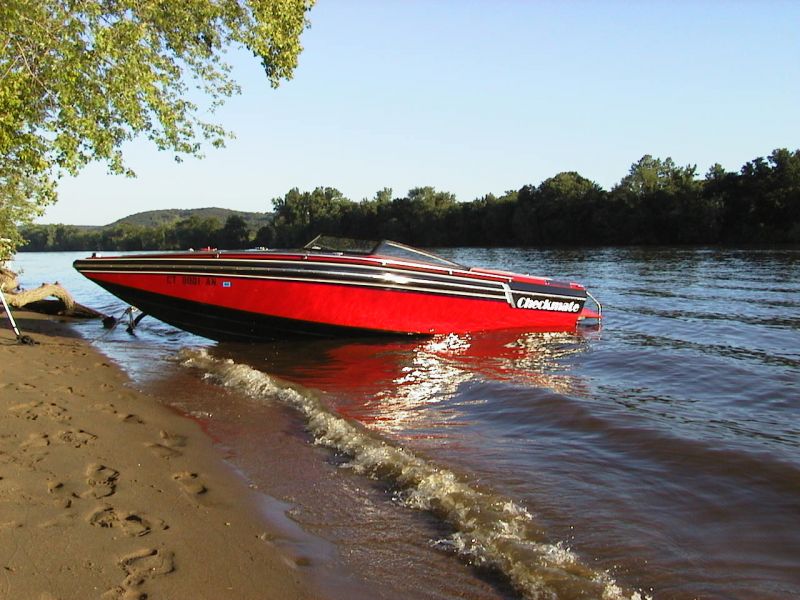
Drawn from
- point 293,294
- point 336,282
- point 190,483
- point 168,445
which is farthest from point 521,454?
point 293,294

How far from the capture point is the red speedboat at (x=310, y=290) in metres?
9.53

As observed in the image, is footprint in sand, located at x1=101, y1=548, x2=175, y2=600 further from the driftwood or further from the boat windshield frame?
the driftwood

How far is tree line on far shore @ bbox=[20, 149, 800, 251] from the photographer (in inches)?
2202

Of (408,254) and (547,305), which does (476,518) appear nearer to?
(408,254)

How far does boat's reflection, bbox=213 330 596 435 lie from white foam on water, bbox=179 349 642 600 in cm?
64

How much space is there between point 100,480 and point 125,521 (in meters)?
0.72

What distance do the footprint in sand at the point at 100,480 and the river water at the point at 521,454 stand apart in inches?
38.2

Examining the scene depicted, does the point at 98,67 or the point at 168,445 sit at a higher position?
the point at 98,67

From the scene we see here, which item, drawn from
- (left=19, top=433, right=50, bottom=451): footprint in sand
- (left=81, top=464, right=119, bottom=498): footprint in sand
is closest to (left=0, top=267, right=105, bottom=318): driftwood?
(left=19, top=433, right=50, bottom=451): footprint in sand

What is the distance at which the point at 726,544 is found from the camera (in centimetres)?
357

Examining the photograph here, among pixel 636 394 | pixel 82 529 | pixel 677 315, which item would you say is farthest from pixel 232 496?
pixel 677 315

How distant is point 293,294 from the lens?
9609 mm

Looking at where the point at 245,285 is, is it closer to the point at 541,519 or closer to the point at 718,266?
the point at 541,519

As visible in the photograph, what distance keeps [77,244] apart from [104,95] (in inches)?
5871
